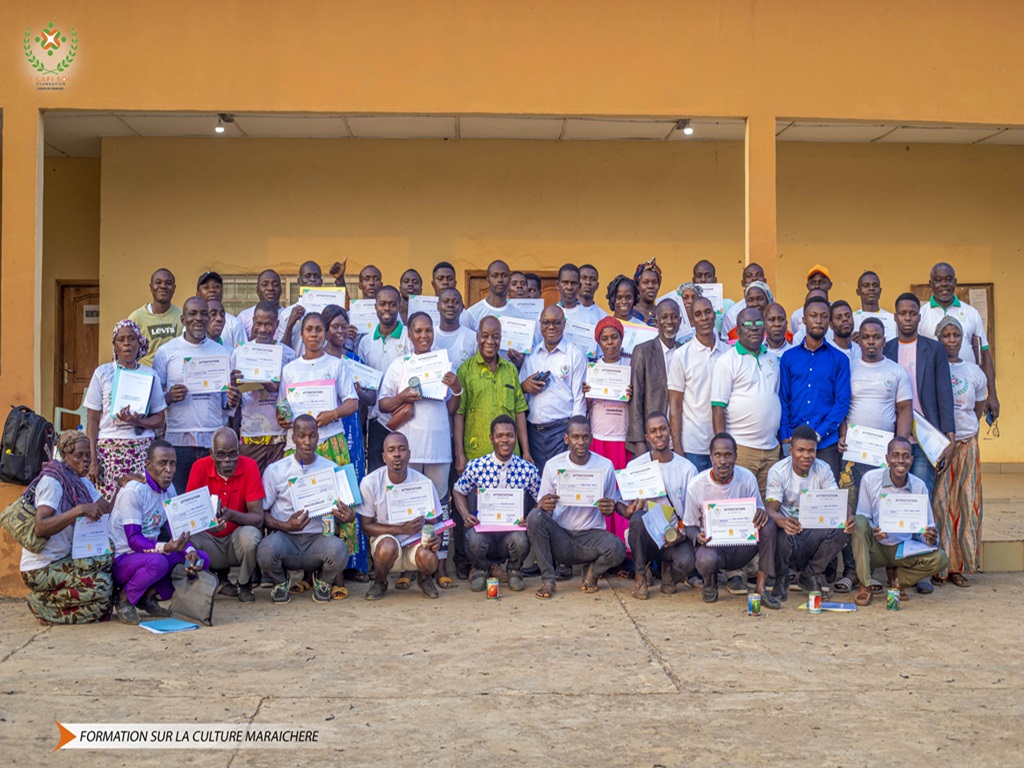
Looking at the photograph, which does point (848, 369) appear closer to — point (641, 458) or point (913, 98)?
point (641, 458)

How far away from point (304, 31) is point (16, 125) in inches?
88.2

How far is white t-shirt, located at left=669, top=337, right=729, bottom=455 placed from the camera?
7027mm

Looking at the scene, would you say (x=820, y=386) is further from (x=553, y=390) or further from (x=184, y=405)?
(x=184, y=405)

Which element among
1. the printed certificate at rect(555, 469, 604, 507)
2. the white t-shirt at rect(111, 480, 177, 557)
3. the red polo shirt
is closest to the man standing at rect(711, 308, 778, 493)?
the printed certificate at rect(555, 469, 604, 507)

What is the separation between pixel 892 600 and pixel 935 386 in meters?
1.55

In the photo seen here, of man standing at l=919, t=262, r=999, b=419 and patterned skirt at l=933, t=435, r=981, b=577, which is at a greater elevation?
man standing at l=919, t=262, r=999, b=419

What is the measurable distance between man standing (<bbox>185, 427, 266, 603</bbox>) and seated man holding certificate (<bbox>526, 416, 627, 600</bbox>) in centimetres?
168

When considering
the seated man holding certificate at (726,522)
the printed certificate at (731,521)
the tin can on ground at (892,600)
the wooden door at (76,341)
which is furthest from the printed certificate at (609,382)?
the wooden door at (76,341)

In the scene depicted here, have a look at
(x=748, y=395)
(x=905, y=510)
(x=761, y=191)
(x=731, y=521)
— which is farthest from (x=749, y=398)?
(x=761, y=191)

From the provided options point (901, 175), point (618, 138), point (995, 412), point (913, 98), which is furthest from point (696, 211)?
point (995, 412)

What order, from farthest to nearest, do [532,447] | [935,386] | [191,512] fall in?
1. [532,447]
2. [935,386]
3. [191,512]

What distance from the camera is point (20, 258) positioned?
792 cm

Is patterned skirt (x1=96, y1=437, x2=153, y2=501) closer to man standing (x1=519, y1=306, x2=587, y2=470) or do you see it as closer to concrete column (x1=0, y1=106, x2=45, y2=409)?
concrete column (x1=0, y1=106, x2=45, y2=409)

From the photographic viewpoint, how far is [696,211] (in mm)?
11664
